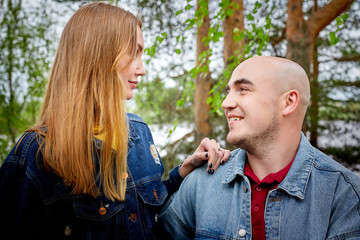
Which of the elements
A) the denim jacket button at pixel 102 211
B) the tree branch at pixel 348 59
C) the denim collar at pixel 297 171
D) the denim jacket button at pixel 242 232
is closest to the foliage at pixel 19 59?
the denim jacket button at pixel 102 211

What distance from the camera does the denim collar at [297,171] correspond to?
5.71ft

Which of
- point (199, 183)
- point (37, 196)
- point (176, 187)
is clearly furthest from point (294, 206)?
point (37, 196)

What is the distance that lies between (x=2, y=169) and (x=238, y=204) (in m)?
1.36

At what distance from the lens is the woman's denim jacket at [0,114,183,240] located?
1552 millimetres

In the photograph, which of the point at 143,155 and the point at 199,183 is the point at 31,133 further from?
the point at 199,183

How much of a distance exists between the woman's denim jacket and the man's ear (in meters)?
1.05

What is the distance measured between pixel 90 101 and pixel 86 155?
1.04ft

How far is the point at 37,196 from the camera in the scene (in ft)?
5.16

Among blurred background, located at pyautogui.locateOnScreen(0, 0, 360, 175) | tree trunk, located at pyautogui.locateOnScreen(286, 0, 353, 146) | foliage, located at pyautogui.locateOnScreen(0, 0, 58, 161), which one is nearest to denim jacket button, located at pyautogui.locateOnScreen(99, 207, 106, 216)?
tree trunk, located at pyautogui.locateOnScreen(286, 0, 353, 146)

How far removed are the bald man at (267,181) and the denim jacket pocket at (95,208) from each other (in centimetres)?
48

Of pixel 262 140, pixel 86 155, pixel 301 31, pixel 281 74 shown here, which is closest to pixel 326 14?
pixel 301 31

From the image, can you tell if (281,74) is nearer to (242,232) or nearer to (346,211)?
(346,211)

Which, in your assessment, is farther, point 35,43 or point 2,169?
point 35,43

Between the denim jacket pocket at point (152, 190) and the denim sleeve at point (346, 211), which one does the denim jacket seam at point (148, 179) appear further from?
the denim sleeve at point (346, 211)
